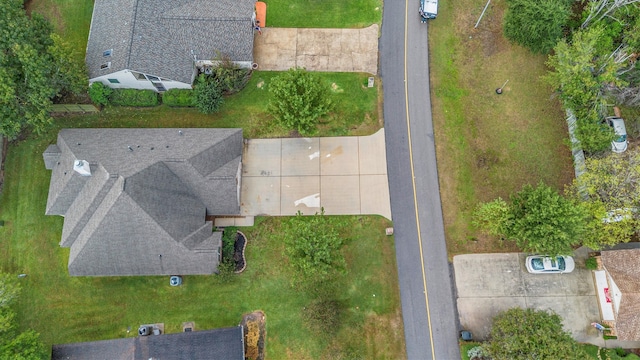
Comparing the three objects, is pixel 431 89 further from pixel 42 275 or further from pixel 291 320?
pixel 42 275

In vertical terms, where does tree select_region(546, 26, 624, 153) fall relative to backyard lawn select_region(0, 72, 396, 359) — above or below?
above

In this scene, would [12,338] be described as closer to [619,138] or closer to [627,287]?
[627,287]

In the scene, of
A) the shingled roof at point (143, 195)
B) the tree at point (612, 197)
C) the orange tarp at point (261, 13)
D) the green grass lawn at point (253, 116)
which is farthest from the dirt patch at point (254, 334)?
the orange tarp at point (261, 13)

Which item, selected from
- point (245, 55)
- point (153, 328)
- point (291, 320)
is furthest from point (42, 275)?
point (245, 55)

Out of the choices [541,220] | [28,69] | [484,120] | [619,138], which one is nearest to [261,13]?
[28,69]

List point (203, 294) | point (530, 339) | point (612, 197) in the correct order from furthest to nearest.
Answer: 1. point (203, 294)
2. point (612, 197)
3. point (530, 339)

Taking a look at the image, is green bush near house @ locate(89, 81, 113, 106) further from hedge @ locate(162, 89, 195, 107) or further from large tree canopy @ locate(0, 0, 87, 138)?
hedge @ locate(162, 89, 195, 107)

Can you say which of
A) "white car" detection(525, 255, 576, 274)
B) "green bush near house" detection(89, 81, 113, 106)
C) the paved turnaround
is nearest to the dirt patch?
the paved turnaround

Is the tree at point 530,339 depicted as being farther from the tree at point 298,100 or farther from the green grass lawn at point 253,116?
the tree at point 298,100
